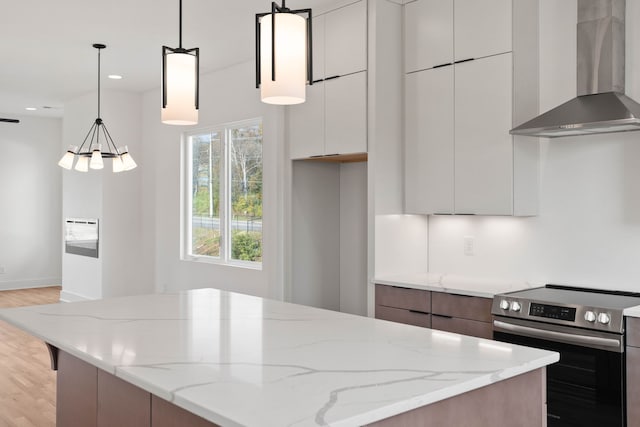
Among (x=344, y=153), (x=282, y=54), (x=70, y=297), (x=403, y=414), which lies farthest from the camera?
(x=70, y=297)

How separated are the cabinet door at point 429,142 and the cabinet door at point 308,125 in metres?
0.68

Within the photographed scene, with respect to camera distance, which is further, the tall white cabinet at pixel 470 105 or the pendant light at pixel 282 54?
the tall white cabinet at pixel 470 105

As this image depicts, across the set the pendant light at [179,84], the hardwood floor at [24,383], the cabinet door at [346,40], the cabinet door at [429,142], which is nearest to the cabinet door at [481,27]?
the cabinet door at [429,142]

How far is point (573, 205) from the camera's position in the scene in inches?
145

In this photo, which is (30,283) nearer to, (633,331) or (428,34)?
(428,34)

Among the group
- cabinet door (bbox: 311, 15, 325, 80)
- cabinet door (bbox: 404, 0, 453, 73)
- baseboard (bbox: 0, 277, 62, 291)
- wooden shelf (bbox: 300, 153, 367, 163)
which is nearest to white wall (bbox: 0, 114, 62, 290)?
baseboard (bbox: 0, 277, 62, 291)

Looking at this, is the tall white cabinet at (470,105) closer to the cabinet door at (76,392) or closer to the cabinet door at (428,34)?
the cabinet door at (428,34)

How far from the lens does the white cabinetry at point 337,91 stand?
423 cm

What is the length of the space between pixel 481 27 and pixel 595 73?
820 mm

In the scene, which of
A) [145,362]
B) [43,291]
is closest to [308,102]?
[145,362]

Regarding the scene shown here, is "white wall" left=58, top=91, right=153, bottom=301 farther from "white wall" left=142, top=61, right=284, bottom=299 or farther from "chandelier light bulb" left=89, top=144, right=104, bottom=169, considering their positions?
"chandelier light bulb" left=89, top=144, right=104, bottom=169

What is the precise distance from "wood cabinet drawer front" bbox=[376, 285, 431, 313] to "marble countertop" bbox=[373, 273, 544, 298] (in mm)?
37

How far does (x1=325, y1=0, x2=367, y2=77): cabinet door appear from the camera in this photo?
4.22 meters

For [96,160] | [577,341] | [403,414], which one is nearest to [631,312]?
[577,341]
